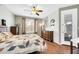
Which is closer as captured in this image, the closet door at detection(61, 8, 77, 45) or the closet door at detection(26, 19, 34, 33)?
the closet door at detection(61, 8, 77, 45)

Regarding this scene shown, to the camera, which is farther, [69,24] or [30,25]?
[30,25]

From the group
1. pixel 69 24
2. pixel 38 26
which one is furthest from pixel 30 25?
pixel 69 24

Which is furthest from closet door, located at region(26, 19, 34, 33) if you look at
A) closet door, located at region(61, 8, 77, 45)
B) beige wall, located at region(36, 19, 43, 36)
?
closet door, located at region(61, 8, 77, 45)

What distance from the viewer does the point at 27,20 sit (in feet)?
4.51

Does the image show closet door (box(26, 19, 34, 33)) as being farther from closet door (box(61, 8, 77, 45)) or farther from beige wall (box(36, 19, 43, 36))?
closet door (box(61, 8, 77, 45))

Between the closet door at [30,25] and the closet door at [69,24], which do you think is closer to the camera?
the closet door at [69,24]

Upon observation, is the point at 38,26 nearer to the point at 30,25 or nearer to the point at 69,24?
the point at 30,25

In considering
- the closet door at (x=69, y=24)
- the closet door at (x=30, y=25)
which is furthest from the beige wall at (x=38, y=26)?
the closet door at (x=69, y=24)

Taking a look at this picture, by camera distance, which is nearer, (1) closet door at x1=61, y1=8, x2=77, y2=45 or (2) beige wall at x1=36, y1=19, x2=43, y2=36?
(1) closet door at x1=61, y1=8, x2=77, y2=45

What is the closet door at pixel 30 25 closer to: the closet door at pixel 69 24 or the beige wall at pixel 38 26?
the beige wall at pixel 38 26

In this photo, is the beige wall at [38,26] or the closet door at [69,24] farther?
the beige wall at [38,26]

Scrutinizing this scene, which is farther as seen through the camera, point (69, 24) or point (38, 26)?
point (38, 26)
